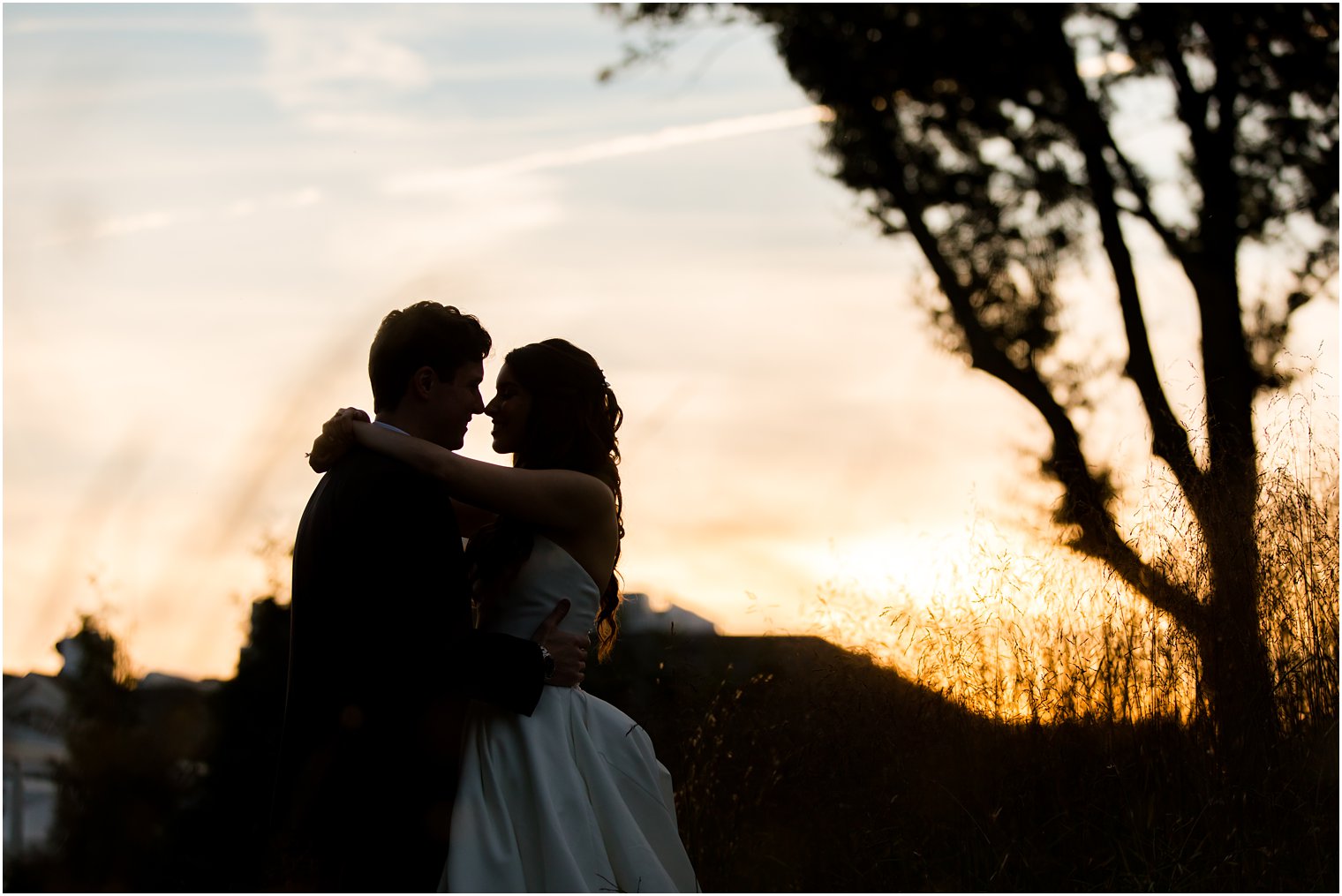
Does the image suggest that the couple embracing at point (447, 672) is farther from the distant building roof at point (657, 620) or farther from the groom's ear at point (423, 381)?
the distant building roof at point (657, 620)

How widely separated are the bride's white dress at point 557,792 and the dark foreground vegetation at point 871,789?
4.93 ft

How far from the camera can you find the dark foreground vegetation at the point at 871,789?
421cm

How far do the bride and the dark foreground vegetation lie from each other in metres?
1.50

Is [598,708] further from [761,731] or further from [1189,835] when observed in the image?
[1189,835]

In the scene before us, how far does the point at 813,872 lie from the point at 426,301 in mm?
2630

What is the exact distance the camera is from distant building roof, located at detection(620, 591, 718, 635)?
5234 millimetres

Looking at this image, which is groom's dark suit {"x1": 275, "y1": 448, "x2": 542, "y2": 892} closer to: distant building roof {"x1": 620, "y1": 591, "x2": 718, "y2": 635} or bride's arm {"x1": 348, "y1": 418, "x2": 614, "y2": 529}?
bride's arm {"x1": 348, "y1": 418, "x2": 614, "y2": 529}

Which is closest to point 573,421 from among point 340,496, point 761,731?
point 340,496

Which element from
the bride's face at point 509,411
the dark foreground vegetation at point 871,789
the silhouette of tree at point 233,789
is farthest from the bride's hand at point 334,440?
the silhouette of tree at point 233,789

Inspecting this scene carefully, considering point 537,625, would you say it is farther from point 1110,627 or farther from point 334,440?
point 1110,627

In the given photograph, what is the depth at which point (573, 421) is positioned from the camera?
3.39 m

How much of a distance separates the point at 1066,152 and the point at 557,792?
7.04 metres

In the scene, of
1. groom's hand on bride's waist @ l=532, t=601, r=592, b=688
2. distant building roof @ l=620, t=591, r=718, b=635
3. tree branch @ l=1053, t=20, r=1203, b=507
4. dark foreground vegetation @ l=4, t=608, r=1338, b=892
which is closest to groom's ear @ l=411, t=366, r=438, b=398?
groom's hand on bride's waist @ l=532, t=601, r=592, b=688

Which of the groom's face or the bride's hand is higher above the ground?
the groom's face
